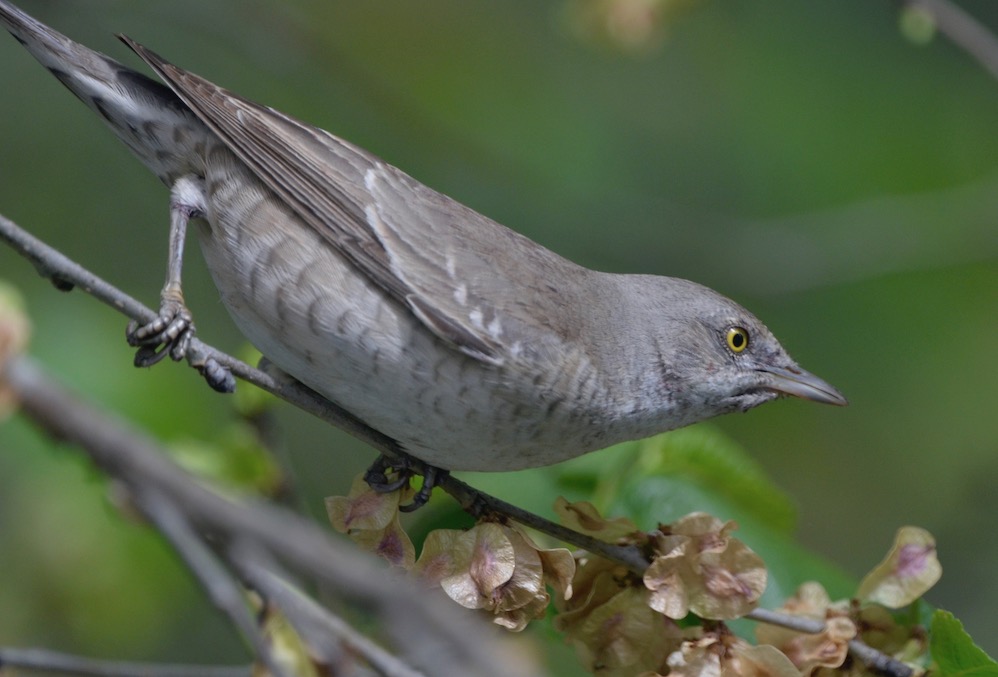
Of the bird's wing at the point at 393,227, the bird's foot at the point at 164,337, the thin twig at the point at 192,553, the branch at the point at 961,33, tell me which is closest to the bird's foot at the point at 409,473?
the bird's wing at the point at 393,227

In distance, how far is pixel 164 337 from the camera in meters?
3.22

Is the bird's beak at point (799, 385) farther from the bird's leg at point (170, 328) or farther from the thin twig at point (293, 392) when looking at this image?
the bird's leg at point (170, 328)

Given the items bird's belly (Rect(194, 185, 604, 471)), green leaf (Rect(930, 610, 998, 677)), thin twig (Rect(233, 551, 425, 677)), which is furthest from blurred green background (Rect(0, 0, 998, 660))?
green leaf (Rect(930, 610, 998, 677))

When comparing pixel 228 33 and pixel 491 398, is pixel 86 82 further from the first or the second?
pixel 228 33

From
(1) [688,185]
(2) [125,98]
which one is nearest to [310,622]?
(2) [125,98]

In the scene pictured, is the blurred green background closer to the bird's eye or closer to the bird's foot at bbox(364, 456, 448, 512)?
the bird's foot at bbox(364, 456, 448, 512)

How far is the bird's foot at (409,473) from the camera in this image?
10.6 feet

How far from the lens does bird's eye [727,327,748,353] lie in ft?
12.9

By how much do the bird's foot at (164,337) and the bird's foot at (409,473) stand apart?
67 cm

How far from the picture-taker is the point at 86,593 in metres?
4.68

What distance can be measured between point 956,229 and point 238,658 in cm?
537

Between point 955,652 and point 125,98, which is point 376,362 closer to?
point 125,98

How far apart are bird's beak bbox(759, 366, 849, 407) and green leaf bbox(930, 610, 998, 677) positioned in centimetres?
113

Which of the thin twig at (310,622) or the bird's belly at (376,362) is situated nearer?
the thin twig at (310,622)
